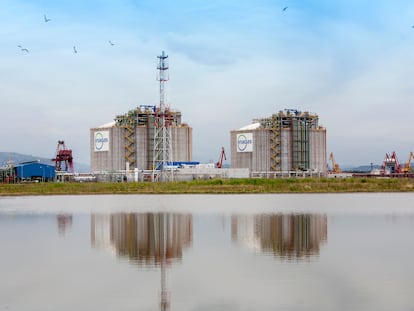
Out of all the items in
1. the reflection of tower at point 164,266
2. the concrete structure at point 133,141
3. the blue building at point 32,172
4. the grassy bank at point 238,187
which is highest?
the concrete structure at point 133,141

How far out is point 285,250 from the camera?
1028 inches

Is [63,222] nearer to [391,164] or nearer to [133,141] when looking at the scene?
[133,141]

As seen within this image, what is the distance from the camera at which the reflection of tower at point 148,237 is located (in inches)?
953

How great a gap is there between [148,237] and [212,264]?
8.91 metres

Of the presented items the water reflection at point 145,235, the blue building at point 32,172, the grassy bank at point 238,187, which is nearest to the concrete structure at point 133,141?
the blue building at point 32,172

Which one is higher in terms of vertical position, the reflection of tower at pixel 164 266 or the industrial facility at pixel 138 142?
the industrial facility at pixel 138 142

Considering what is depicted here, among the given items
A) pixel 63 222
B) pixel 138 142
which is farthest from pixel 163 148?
pixel 63 222

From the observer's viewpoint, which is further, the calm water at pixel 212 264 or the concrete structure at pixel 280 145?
the concrete structure at pixel 280 145

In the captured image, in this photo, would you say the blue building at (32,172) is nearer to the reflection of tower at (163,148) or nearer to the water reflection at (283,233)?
the reflection of tower at (163,148)

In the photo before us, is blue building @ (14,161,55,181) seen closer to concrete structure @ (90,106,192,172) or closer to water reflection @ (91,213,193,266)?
concrete structure @ (90,106,192,172)

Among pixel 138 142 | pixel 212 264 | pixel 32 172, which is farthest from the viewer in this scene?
pixel 32 172

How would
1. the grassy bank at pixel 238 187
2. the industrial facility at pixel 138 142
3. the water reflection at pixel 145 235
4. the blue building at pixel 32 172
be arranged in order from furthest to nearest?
1. the blue building at pixel 32 172
2. the industrial facility at pixel 138 142
3. the grassy bank at pixel 238 187
4. the water reflection at pixel 145 235

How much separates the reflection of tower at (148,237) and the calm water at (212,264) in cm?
5

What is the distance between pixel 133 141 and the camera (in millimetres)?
121250
